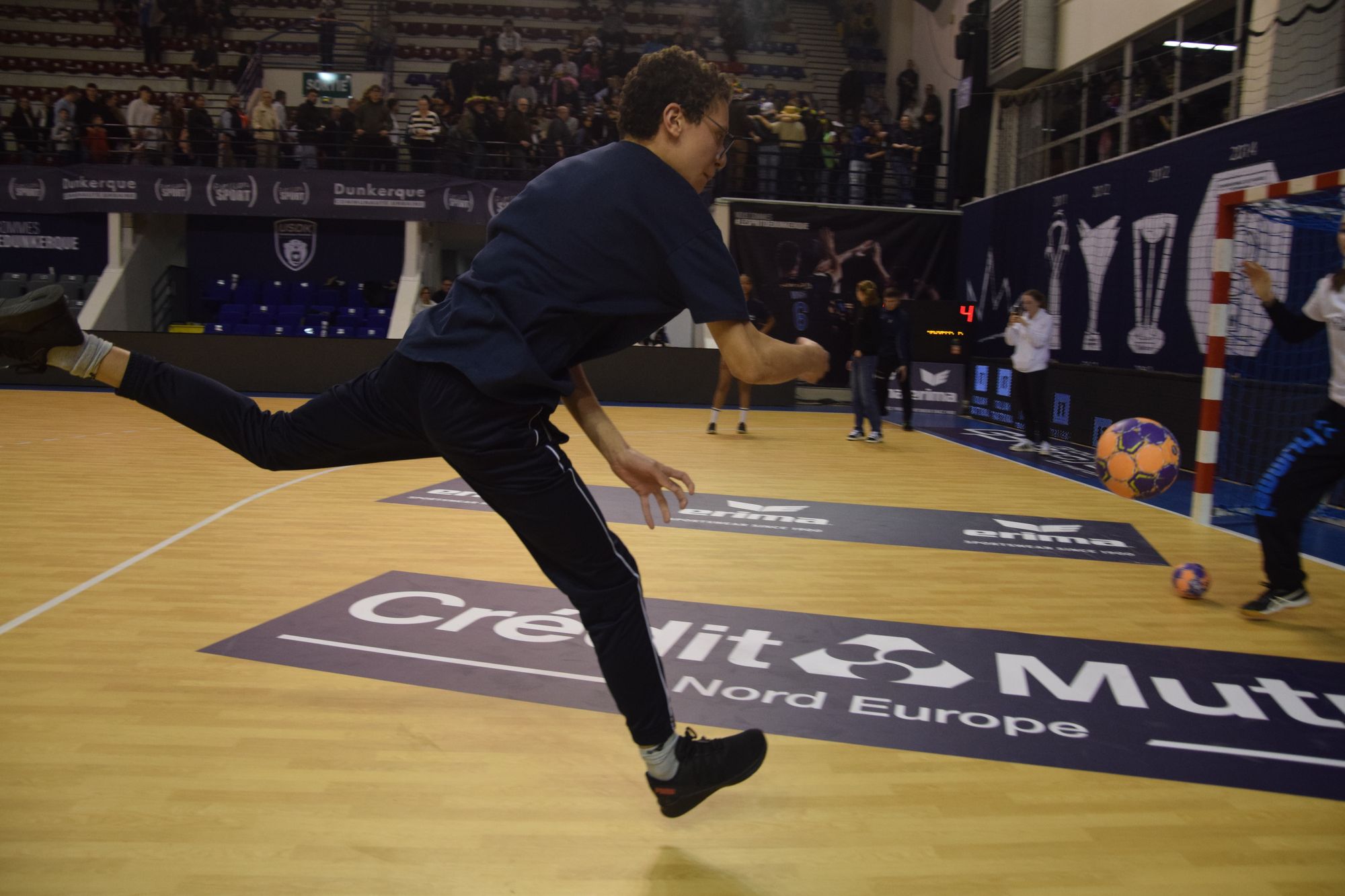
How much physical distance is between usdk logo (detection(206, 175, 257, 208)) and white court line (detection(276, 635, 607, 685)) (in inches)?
620

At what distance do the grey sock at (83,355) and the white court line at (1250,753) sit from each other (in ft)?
11.8

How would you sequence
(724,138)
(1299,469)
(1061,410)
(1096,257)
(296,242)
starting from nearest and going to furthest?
(724,138) → (1299,469) → (1096,257) → (1061,410) → (296,242)

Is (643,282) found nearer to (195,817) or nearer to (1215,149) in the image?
(195,817)

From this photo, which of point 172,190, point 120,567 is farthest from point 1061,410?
point 172,190

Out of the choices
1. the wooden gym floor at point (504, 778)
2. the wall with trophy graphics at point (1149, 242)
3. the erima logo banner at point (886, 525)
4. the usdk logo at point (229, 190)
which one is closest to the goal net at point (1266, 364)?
the wall with trophy graphics at point (1149, 242)

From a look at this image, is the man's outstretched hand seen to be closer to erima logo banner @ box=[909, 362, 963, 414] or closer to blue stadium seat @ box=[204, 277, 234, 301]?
erima logo banner @ box=[909, 362, 963, 414]

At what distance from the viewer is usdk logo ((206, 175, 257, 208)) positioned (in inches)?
685

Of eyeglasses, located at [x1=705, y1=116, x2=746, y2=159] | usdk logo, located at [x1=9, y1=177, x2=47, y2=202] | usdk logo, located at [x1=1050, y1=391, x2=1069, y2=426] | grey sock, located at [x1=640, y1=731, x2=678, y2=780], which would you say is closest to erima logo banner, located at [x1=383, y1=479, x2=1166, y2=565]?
grey sock, located at [x1=640, y1=731, x2=678, y2=780]

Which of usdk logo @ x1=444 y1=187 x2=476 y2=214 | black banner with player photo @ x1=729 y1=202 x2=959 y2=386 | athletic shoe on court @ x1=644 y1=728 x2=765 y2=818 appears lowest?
athletic shoe on court @ x1=644 y1=728 x2=765 y2=818

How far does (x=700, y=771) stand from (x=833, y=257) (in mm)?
16515

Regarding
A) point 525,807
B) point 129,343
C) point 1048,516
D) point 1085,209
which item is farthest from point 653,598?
point 129,343

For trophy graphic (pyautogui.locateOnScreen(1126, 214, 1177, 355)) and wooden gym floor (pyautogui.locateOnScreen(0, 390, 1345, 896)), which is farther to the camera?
trophy graphic (pyautogui.locateOnScreen(1126, 214, 1177, 355))

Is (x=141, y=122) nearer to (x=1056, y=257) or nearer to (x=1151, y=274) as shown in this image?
(x=1056, y=257)

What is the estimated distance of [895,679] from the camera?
12.2ft
